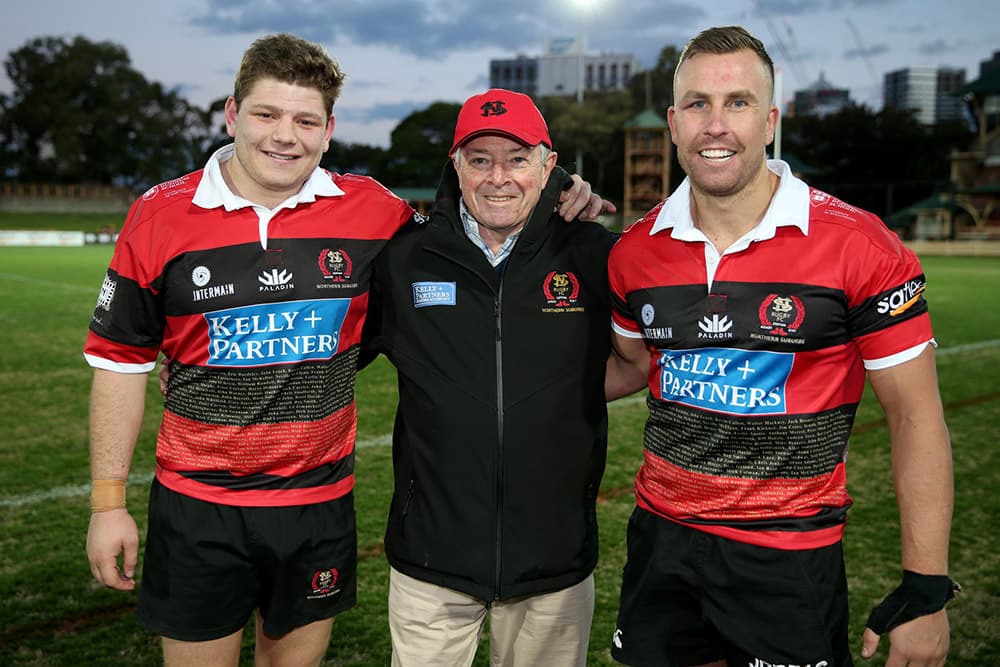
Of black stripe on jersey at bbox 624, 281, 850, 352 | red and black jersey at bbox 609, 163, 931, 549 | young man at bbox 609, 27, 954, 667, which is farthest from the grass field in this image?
black stripe on jersey at bbox 624, 281, 850, 352

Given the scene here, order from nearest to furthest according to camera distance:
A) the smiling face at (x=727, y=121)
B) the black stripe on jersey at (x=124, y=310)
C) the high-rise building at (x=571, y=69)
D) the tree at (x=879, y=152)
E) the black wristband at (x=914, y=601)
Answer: the black wristband at (x=914, y=601), the smiling face at (x=727, y=121), the black stripe on jersey at (x=124, y=310), the tree at (x=879, y=152), the high-rise building at (x=571, y=69)

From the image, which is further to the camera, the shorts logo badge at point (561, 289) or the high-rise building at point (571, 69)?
the high-rise building at point (571, 69)

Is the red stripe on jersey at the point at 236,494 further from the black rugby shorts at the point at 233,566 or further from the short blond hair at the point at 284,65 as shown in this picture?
the short blond hair at the point at 284,65

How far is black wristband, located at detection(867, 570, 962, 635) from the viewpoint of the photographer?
229 centimetres

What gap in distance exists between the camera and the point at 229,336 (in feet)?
9.42

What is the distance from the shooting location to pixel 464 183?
118 inches

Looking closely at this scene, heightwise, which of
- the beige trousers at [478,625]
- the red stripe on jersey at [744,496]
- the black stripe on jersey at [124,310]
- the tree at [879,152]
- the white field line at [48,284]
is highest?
the tree at [879,152]

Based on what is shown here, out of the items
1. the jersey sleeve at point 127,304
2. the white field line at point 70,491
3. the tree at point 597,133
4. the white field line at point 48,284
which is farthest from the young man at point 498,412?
the tree at point 597,133

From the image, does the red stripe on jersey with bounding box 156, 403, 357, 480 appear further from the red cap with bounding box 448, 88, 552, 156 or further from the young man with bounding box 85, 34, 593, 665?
the red cap with bounding box 448, 88, 552, 156

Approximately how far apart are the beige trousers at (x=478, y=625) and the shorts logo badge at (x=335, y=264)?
1.06m

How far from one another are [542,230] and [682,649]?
145 cm

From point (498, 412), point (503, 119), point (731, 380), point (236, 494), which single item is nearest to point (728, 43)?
point (503, 119)

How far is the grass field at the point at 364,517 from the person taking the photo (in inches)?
158

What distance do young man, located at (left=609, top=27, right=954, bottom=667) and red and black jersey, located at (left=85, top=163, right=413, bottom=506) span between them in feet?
3.85
